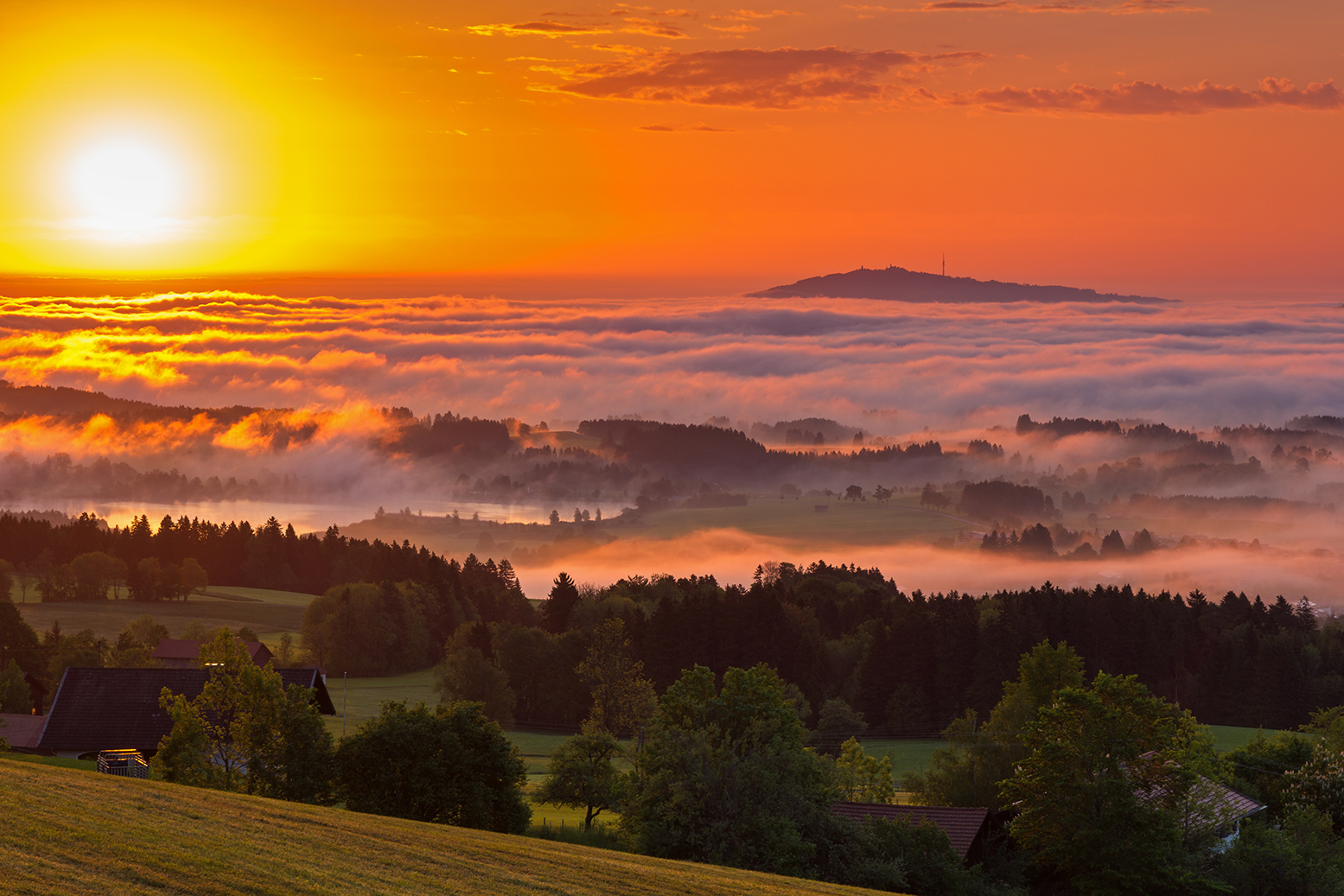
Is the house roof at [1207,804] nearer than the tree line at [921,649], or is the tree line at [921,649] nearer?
the house roof at [1207,804]

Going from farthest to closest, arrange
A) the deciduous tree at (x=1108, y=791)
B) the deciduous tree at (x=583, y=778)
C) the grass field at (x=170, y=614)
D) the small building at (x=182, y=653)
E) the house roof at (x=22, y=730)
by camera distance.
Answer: the grass field at (x=170, y=614)
the small building at (x=182, y=653)
the house roof at (x=22, y=730)
the deciduous tree at (x=583, y=778)
the deciduous tree at (x=1108, y=791)

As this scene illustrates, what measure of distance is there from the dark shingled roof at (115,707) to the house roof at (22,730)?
13.3 m

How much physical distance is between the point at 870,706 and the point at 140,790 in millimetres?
105142

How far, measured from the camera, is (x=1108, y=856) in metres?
46.8

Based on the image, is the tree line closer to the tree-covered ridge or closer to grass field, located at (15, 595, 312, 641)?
the tree-covered ridge

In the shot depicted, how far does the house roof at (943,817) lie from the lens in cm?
4859

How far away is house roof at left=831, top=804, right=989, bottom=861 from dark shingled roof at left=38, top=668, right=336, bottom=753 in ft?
79.7

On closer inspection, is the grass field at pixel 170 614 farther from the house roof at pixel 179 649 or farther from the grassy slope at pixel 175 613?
the house roof at pixel 179 649

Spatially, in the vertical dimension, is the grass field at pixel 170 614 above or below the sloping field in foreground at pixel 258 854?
below

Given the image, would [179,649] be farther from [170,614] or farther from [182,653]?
[170,614]

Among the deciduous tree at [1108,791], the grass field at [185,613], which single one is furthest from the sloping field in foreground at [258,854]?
the grass field at [185,613]

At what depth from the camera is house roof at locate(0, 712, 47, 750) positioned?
67375 millimetres

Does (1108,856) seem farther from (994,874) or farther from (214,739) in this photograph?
(214,739)

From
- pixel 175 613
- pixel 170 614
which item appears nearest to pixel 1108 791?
pixel 170 614
